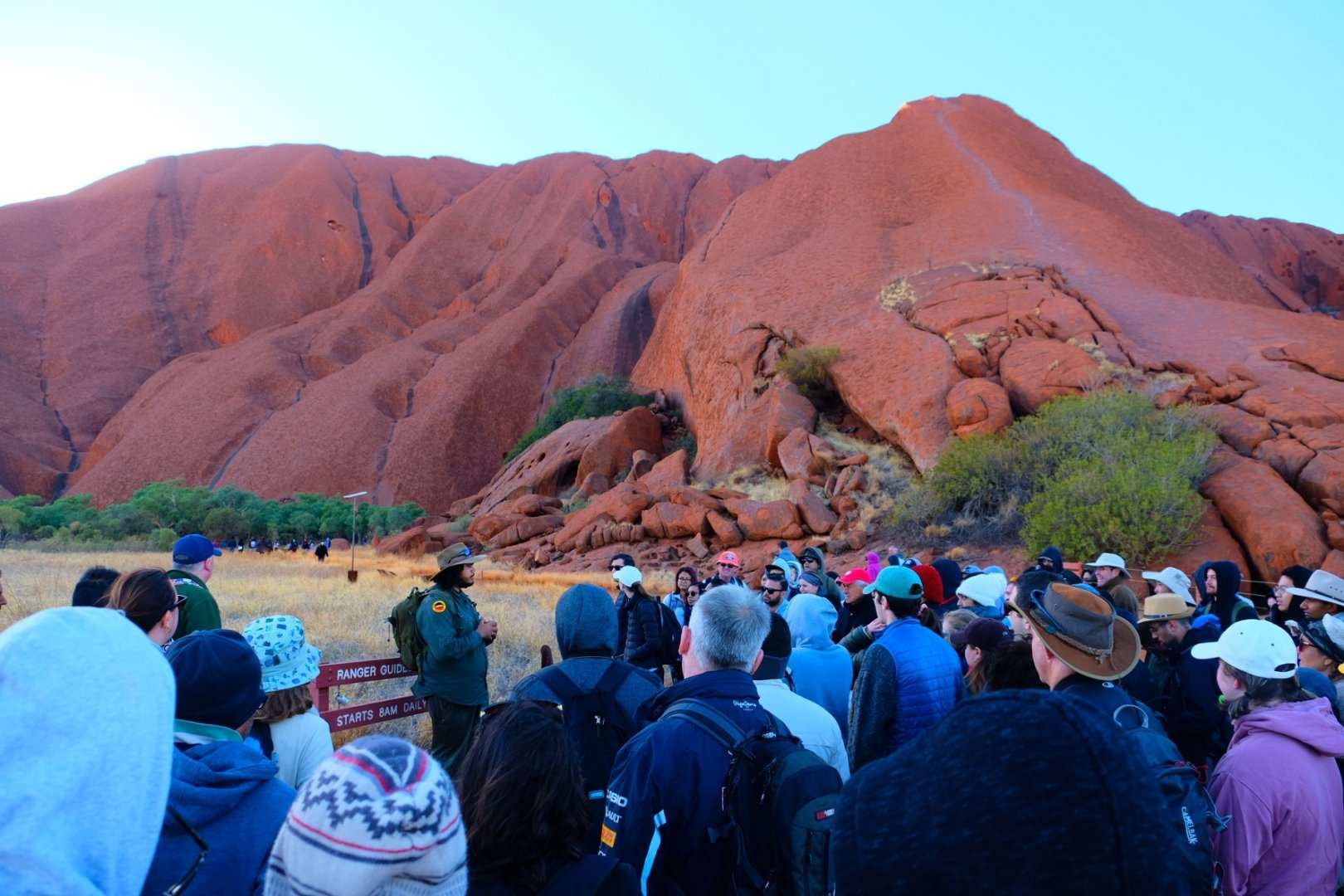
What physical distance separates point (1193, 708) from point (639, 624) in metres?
3.81

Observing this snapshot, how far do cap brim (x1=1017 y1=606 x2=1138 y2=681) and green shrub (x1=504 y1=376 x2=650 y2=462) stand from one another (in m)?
39.9

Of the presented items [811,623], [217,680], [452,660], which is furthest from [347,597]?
[217,680]

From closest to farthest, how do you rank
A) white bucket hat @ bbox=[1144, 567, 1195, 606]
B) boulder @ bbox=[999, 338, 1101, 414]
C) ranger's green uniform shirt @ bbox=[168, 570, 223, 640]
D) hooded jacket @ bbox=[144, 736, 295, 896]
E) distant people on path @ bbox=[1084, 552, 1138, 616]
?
hooded jacket @ bbox=[144, 736, 295, 896] → ranger's green uniform shirt @ bbox=[168, 570, 223, 640] → distant people on path @ bbox=[1084, 552, 1138, 616] → white bucket hat @ bbox=[1144, 567, 1195, 606] → boulder @ bbox=[999, 338, 1101, 414]

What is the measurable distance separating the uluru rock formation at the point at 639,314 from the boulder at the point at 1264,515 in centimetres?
5

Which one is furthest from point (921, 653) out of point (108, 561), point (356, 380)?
point (356, 380)

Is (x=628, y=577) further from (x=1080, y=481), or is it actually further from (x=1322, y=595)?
(x=1080, y=481)

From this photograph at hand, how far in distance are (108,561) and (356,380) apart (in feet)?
90.7

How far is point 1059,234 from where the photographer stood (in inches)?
1261

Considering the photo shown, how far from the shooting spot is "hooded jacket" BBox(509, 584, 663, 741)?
3.70 metres

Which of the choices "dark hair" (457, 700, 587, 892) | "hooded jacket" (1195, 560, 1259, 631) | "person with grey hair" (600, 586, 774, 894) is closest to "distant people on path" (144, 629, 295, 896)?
"dark hair" (457, 700, 587, 892)

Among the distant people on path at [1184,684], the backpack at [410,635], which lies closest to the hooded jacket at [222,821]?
the backpack at [410,635]

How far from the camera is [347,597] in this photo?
16.3 m

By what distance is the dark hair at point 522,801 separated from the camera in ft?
6.95

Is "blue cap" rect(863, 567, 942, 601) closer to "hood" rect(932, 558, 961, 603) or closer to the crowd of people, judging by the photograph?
the crowd of people
